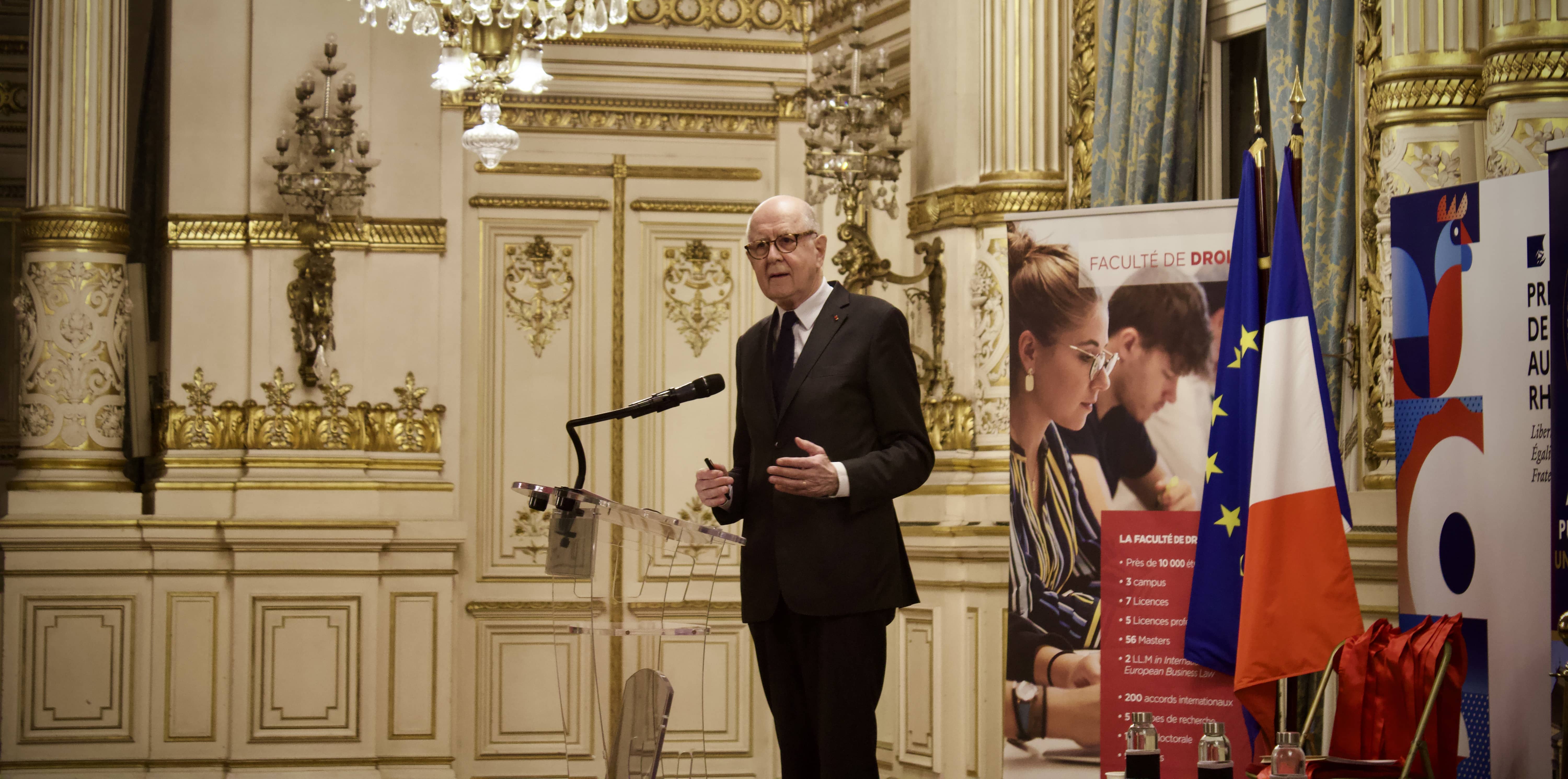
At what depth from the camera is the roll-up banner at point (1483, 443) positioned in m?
3.12

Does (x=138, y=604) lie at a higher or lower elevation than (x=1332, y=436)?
lower

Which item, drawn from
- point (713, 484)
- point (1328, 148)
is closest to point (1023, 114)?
point (1328, 148)

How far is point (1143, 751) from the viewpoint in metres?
2.96

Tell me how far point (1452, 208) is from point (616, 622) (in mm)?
2002

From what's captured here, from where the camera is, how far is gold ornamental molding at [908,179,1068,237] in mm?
5449

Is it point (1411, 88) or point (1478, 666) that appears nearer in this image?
point (1478, 666)

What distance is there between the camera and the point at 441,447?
261 inches

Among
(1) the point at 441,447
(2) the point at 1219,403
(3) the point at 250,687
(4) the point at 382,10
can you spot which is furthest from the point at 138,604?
(2) the point at 1219,403

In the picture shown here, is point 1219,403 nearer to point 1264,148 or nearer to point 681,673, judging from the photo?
point 1264,148

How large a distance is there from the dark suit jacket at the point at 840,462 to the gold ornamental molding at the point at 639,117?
4.16m

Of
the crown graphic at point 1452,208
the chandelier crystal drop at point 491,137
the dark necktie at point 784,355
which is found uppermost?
the chandelier crystal drop at point 491,137

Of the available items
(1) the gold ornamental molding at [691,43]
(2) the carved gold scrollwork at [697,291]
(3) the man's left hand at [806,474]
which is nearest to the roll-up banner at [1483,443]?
(3) the man's left hand at [806,474]

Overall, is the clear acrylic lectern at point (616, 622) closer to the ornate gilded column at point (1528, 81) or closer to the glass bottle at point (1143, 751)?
the glass bottle at point (1143, 751)

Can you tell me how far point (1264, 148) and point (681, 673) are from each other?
3982 millimetres
